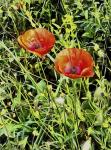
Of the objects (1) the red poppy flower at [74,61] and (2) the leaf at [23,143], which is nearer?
(1) the red poppy flower at [74,61]

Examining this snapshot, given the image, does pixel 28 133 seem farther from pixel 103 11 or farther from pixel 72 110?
pixel 103 11

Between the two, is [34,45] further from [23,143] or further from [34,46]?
[23,143]

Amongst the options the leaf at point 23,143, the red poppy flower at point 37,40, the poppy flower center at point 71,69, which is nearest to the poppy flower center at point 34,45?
the red poppy flower at point 37,40

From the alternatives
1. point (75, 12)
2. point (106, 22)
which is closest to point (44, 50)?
point (106, 22)

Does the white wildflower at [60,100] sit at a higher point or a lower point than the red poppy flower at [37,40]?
lower

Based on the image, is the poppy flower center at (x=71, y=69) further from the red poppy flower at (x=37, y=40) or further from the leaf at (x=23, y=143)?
the leaf at (x=23, y=143)

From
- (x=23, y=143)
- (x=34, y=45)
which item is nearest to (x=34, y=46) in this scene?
(x=34, y=45)

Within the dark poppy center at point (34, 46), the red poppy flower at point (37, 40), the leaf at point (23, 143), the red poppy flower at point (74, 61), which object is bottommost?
→ the leaf at point (23, 143)
